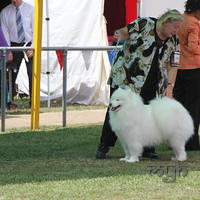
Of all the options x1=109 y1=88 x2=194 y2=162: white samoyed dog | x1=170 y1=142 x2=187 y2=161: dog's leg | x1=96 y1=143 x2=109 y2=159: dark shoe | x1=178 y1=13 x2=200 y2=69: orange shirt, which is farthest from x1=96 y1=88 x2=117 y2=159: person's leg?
x1=178 y1=13 x2=200 y2=69: orange shirt

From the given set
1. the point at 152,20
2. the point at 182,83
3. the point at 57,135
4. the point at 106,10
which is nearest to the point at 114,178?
the point at 152,20

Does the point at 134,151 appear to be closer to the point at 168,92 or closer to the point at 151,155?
the point at 151,155

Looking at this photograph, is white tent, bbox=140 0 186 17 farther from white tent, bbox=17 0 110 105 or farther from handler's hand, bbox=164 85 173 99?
handler's hand, bbox=164 85 173 99

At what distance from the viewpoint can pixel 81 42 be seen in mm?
13180

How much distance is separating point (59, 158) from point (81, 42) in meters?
6.63

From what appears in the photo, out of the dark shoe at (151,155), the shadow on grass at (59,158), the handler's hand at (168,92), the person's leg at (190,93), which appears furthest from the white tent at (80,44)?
the handler's hand at (168,92)

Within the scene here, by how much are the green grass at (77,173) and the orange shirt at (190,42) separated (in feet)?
3.64

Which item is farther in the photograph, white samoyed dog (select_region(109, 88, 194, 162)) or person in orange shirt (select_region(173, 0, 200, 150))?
person in orange shirt (select_region(173, 0, 200, 150))

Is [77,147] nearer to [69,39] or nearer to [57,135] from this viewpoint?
[57,135]

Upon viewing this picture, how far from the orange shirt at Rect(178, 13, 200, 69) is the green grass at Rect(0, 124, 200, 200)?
3.64 ft

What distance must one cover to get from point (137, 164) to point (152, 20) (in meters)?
1.54

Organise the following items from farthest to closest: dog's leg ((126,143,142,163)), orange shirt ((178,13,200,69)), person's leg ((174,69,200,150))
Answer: person's leg ((174,69,200,150)) → orange shirt ((178,13,200,69)) → dog's leg ((126,143,142,163))

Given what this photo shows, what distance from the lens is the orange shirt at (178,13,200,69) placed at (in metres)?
7.22

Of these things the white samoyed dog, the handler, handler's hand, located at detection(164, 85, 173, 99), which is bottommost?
the white samoyed dog
